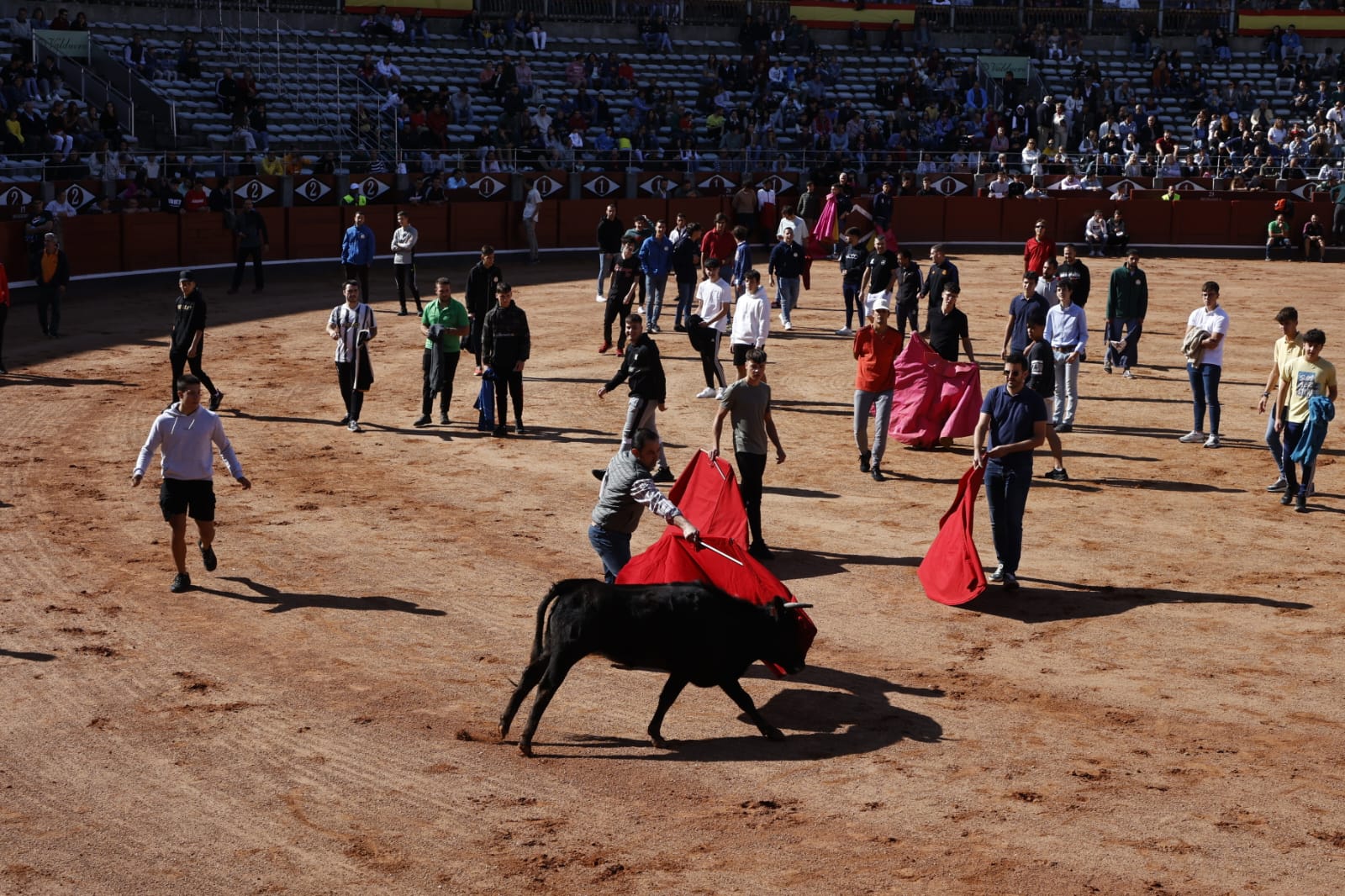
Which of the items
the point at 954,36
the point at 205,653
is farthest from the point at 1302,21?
the point at 205,653

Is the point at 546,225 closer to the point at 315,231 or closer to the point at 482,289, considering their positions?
the point at 315,231

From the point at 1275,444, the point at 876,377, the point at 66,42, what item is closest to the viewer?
the point at 1275,444

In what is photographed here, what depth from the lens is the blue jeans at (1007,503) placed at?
11.9m

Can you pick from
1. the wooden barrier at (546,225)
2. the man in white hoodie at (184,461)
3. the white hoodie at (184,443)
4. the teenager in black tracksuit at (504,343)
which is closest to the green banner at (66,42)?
the wooden barrier at (546,225)

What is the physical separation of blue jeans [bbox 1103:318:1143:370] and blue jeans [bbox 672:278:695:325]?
19.4 ft

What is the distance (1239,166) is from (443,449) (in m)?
29.1

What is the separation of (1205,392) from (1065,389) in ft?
4.84

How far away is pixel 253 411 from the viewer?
1842 centimetres

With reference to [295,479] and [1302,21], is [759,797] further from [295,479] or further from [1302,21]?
[1302,21]

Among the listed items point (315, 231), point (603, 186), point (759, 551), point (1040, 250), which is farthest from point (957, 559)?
point (603, 186)

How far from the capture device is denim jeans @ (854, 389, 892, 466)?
15.2 metres

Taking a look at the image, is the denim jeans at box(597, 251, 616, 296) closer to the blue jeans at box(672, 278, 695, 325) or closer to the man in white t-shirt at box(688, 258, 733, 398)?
the blue jeans at box(672, 278, 695, 325)

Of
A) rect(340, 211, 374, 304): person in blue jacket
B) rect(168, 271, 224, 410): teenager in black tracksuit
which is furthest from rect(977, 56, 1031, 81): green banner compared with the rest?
rect(168, 271, 224, 410): teenager in black tracksuit

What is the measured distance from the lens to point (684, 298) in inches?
921
